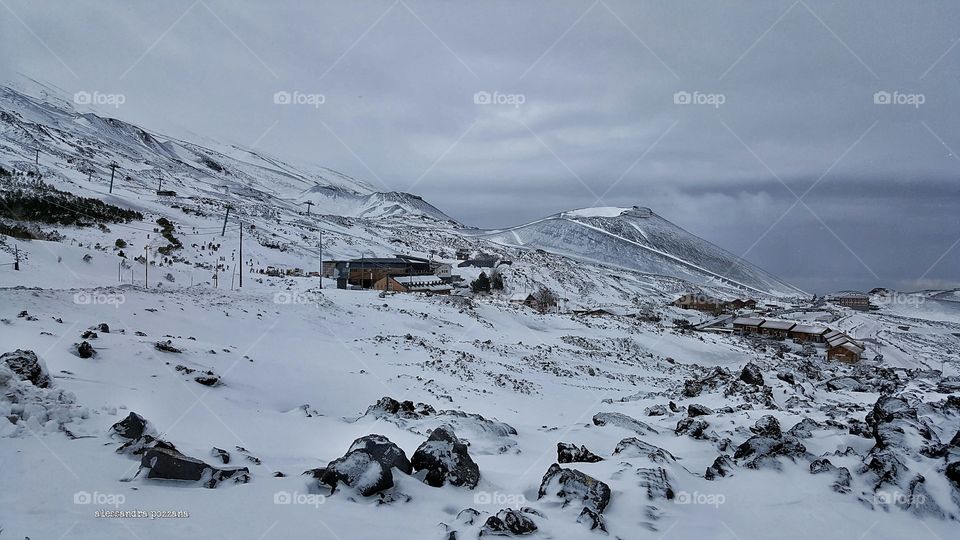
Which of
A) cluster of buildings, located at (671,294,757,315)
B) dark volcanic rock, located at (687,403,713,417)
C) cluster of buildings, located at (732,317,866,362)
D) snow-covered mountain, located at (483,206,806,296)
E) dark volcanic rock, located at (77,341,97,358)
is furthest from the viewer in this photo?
snow-covered mountain, located at (483,206,806,296)

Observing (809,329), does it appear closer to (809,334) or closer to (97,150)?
(809,334)

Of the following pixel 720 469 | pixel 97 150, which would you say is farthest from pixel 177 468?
pixel 97 150

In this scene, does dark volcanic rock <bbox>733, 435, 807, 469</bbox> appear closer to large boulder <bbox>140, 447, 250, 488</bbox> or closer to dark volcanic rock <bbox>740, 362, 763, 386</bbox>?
large boulder <bbox>140, 447, 250, 488</bbox>

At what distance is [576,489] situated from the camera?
6.81 meters

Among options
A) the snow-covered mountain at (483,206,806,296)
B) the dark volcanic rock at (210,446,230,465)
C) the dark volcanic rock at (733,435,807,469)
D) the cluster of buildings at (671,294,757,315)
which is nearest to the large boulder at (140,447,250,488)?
the dark volcanic rock at (210,446,230,465)

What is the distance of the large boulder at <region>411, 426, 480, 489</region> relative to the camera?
287 inches

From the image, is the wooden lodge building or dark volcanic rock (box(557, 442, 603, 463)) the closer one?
dark volcanic rock (box(557, 442, 603, 463))

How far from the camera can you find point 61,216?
40281 millimetres

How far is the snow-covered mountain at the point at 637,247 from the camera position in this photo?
154125 millimetres

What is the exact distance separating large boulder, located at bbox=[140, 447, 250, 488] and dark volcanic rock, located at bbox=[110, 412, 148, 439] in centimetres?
124

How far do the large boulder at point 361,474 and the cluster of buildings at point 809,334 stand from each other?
1987 inches

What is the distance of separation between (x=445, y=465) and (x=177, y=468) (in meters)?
3.68

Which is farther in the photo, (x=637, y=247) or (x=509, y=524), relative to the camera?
(x=637, y=247)

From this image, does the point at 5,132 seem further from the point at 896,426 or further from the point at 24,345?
the point at 896,426
